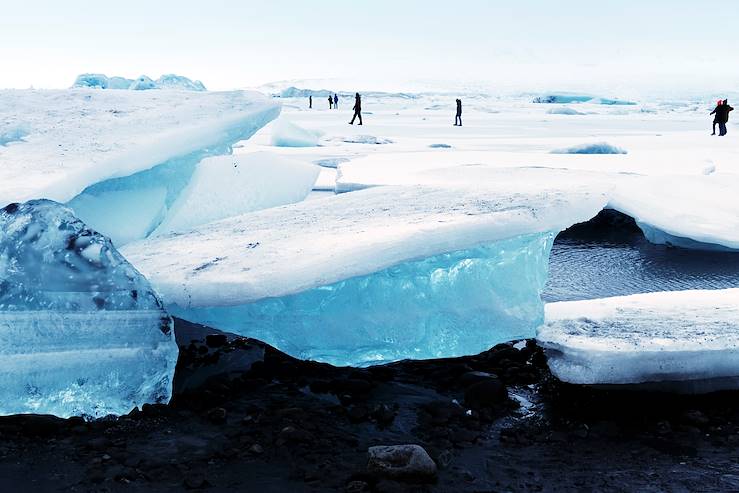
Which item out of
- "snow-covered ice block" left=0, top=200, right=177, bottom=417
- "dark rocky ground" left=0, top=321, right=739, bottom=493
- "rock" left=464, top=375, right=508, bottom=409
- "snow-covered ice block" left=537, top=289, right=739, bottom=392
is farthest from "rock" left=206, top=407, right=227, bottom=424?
"snow-covered ice block" left=537, top=289, right=739, bottom=392

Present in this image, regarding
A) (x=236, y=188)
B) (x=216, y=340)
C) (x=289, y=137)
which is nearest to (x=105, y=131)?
(x=236, y=188)

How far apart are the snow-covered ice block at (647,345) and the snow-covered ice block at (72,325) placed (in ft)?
5.37

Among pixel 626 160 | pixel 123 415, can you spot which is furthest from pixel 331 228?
pixel 626 160

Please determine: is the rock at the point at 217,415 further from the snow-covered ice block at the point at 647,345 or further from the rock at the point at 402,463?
the snow-covered ice block at the point at 647,345

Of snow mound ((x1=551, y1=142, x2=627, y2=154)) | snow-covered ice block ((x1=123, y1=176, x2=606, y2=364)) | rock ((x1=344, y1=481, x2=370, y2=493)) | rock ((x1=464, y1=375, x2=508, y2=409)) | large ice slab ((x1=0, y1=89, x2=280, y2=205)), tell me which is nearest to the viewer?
rock ((x1=344, y1=481, x2=370, y2=493))

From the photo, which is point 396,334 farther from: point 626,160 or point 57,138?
point 626,160

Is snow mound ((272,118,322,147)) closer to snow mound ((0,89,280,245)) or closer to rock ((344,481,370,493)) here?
snow mound ((0,89,280,245))

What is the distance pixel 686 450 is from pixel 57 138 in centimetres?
401

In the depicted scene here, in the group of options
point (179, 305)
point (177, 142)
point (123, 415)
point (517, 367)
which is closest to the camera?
point (123, 415)

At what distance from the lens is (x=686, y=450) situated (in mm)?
2748

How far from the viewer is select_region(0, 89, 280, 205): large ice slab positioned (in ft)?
13.6

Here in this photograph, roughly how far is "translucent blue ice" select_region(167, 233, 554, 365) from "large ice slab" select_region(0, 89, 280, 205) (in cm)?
125

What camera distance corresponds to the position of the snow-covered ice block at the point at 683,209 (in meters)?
5.67

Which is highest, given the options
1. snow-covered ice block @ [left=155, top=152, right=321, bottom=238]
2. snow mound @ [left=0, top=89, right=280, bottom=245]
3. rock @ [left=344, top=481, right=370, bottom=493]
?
snow mound @ [left=0, top=89, right=280, bottom=245]
